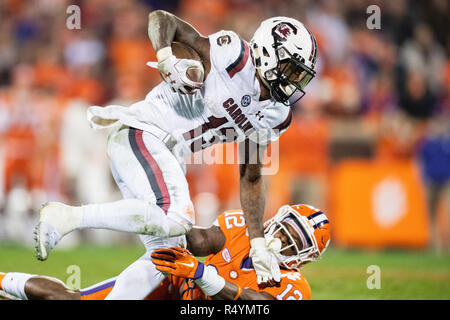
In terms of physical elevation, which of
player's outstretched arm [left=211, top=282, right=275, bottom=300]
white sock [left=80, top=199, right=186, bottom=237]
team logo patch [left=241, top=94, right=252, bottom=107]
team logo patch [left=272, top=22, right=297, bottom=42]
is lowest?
player's outstretched arm [left=211, top=282, right=275, bottom=300]

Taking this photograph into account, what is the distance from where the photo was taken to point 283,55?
4312 mm

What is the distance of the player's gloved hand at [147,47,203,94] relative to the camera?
13.3 ft

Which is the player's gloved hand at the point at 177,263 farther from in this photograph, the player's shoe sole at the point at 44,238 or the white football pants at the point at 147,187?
the player's shoe sole at the point at 44,238

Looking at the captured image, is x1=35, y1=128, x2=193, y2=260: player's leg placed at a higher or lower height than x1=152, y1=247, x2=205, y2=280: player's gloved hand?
higher

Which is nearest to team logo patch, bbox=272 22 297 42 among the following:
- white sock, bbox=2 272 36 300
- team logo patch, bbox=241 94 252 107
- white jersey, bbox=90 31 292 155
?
white jersey, bbox=90 31 292 155

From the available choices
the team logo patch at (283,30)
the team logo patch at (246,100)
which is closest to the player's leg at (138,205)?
the team logo patch at (246,100)

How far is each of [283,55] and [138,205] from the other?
4.23 feet

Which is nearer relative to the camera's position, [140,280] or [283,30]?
[140,280]

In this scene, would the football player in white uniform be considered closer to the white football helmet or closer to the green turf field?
the white football helmet

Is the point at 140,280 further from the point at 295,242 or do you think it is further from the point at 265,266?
the point at 295,242

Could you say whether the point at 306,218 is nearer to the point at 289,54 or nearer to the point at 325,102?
the point at 289,54

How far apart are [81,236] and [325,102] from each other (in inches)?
168


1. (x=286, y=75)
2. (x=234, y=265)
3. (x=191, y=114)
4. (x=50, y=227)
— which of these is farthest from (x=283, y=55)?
(x=50, y=227)
